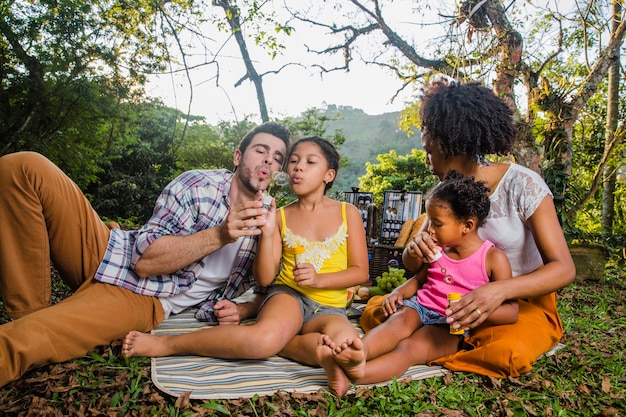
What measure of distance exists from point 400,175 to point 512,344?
11.4m

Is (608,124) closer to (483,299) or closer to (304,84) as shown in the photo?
(304,84)

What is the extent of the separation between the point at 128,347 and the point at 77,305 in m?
0.34

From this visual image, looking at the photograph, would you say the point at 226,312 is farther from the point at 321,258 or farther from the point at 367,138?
the point at 367,138

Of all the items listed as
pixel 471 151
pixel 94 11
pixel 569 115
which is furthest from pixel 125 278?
pixel 569 115

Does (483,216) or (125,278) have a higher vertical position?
(483,216)

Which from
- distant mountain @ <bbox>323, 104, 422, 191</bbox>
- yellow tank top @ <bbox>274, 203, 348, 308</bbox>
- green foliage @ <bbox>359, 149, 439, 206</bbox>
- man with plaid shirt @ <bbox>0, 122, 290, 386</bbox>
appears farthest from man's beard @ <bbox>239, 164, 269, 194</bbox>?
distant mountain @ <bbox>323, 104, 422, 191</bbox>

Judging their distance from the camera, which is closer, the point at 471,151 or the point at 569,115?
the point at 471,151

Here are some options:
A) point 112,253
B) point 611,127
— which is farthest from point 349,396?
point 611,127

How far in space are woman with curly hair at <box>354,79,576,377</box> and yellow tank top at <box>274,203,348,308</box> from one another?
0.41 meters

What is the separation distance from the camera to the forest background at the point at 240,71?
567 cm

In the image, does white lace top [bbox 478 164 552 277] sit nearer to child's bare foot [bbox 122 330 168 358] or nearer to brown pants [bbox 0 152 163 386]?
child's bare foot [bbox 122 330 168 358]

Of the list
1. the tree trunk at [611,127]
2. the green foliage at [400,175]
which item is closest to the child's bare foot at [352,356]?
the tree trunk at [611,127]

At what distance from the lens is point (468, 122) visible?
2273mm

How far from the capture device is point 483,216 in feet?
7.25
